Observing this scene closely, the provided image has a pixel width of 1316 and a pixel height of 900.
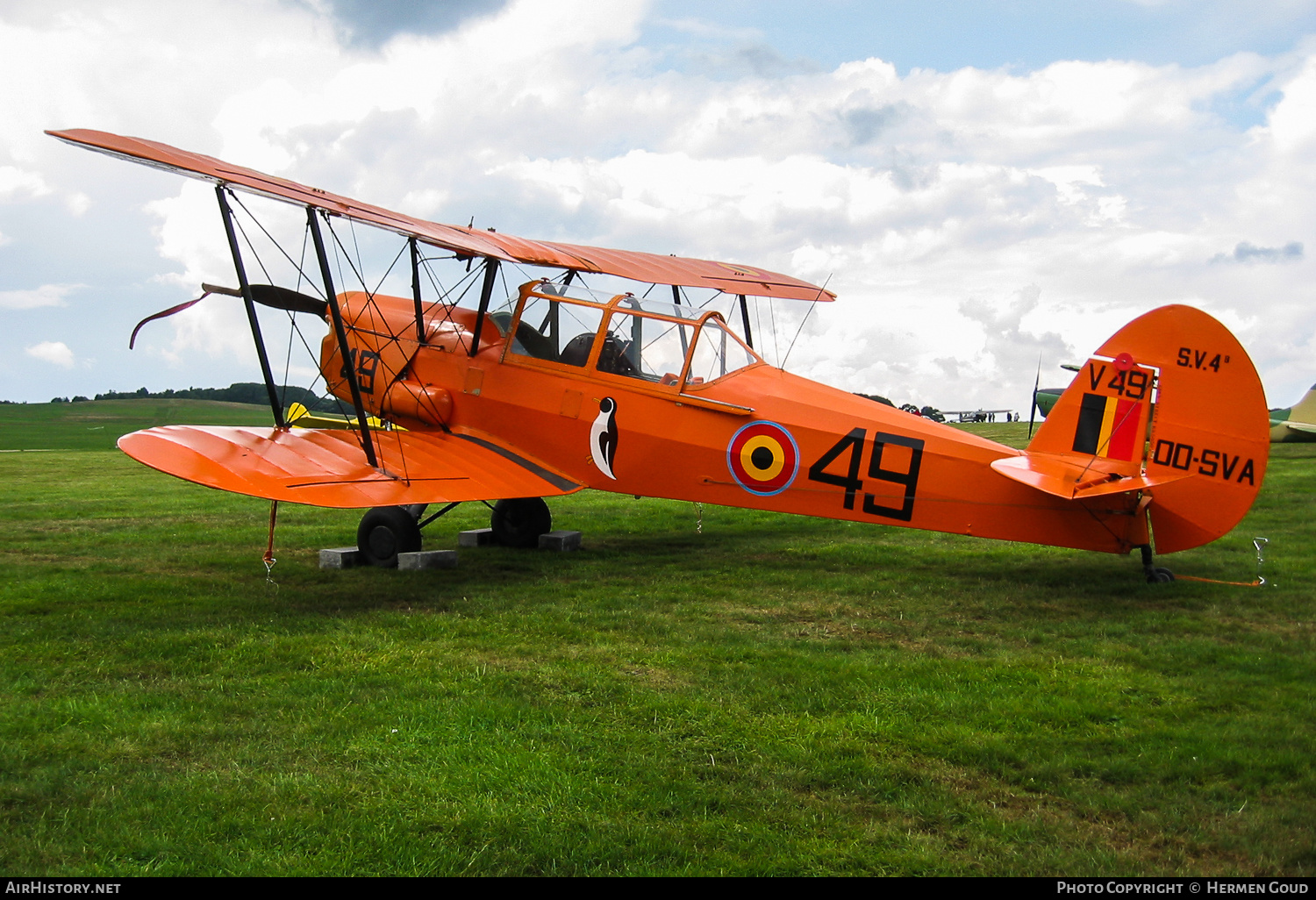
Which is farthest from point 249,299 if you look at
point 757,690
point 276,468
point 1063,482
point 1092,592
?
point 1092,592

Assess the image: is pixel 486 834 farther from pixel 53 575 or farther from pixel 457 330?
pixel 457 330

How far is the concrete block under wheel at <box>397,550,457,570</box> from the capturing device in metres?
8.49

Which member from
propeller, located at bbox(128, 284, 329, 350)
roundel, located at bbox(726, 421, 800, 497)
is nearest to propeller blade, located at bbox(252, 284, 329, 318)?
propeller, located at bbox(128, 284, 329, 350)

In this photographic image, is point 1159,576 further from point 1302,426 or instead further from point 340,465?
point 1302,426

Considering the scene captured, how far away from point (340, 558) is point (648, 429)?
9.81 feet

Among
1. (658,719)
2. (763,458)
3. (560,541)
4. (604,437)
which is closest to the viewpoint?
(658,719)

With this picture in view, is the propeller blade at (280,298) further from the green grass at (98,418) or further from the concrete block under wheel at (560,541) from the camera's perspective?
the green grass at (98,418)

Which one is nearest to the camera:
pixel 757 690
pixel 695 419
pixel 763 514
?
pixel 757 690

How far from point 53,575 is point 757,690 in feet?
21.1

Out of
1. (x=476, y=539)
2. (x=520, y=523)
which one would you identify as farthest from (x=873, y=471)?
(x=476, y=539)

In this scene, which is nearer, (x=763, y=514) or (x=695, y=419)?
(x=695, y=419)

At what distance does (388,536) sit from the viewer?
8.62 meters

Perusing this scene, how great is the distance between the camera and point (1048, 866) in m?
3.13

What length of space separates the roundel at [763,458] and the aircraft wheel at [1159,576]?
2.87 metres
